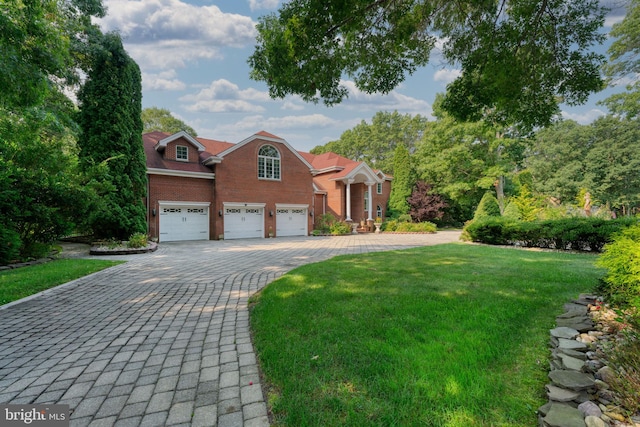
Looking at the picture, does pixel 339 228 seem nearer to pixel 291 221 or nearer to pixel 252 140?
pixel 291 221

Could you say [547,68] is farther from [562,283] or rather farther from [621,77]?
[621,77]

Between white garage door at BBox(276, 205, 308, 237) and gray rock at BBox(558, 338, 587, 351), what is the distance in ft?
58.0

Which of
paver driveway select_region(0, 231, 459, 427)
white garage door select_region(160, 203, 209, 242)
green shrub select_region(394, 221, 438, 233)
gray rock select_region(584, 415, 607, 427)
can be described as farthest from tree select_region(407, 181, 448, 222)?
gray rock select_region(584, 415, 607, 427)

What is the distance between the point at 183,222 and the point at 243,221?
138 inches

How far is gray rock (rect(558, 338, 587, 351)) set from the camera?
255 centimetres

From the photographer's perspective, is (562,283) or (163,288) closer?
(562,283)

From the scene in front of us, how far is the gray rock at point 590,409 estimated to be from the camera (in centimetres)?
179

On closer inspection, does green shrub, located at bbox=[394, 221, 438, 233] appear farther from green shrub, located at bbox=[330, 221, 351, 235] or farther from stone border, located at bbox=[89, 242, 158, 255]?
stone border, located at bbox=[89, 242, 158, 255]

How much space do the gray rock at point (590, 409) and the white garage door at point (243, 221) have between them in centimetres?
1735

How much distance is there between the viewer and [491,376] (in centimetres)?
229

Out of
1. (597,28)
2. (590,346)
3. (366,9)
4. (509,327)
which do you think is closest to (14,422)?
(509,327)

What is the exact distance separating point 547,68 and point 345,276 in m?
5.53

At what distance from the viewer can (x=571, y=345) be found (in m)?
2.59

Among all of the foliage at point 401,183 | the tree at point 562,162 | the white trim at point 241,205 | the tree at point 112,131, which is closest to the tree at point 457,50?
the tree at point 112,131
